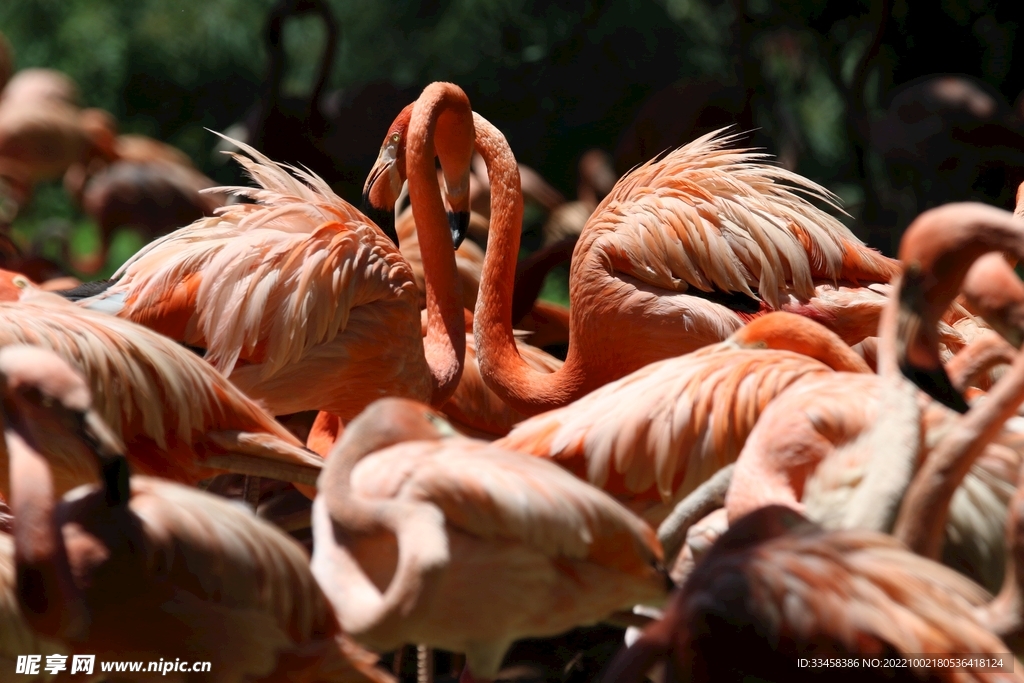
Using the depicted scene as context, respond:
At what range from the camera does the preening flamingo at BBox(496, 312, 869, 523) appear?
2551 millimetres

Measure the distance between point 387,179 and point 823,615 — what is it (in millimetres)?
2499

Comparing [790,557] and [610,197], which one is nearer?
[790,557]

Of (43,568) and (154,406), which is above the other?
(43,568)

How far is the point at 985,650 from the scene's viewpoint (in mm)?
1843

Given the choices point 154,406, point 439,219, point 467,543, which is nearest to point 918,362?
point 467,543

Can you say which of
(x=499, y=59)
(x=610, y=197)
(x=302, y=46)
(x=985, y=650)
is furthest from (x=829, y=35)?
(x=985, y=650)

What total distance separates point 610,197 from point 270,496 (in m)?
1.51

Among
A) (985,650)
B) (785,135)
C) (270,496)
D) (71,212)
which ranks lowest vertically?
(71,212)

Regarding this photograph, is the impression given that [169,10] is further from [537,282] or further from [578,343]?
[578,343]

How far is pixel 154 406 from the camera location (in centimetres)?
280

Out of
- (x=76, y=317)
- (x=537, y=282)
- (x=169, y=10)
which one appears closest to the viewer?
(x=76, y=317)

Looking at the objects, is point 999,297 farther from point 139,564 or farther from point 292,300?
point 292,300

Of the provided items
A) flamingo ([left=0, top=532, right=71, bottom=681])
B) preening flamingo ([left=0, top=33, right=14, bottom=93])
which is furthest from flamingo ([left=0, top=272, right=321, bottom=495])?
preening flamingo ([left=0, top=33, right=14, bottom=93])

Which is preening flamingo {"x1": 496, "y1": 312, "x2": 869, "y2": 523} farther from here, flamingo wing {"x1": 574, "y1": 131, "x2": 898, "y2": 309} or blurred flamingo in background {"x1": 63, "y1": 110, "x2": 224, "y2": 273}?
blurred flamingo in background {"x1": 63, "y1": 110, "x2": 224, "y2": 273}
